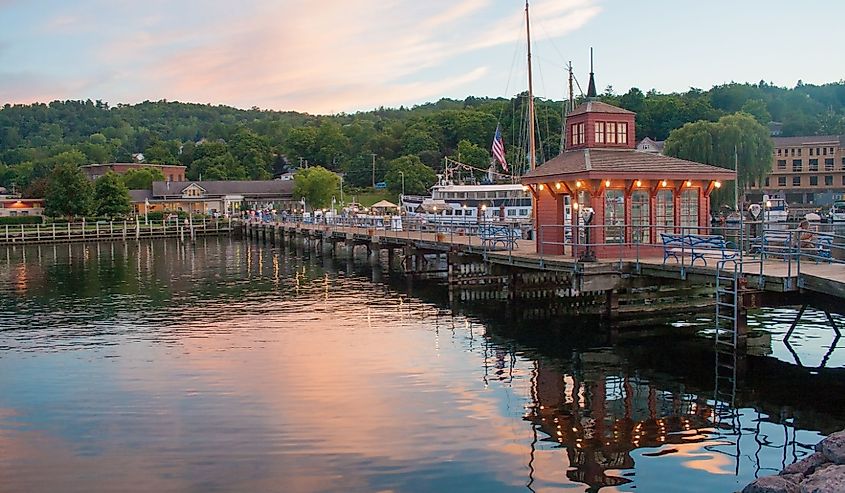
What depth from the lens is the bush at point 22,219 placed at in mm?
98125

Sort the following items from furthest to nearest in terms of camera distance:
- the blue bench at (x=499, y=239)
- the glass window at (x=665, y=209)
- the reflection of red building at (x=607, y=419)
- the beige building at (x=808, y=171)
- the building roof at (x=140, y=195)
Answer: the building roof at (x=140, y=195) < the beige building at (x=808, y=171) < the blue bench at (x=499, y=239) < the glass window at (x=665, y=209) < the reflection of red building at (x=607, y=419)

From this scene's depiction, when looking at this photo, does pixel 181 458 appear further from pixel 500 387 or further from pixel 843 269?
pixel 843 269

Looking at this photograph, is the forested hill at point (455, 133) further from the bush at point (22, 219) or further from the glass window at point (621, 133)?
the glass window at point (621, 133)

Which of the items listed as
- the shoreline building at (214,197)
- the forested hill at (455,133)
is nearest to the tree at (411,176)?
the forested hill at (455,133)

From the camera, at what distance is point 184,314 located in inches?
1217

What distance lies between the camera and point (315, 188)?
113 m

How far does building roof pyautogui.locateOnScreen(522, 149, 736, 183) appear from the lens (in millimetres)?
27203

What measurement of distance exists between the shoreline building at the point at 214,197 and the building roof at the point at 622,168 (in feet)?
286

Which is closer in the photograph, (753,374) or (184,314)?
(753,374)

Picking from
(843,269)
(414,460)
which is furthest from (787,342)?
(414,460)

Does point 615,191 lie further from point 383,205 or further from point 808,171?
point 808,171

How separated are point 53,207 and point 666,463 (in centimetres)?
9563

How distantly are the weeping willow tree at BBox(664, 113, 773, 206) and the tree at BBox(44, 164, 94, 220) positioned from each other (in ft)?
221

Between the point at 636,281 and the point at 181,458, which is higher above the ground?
the point at 636,281
